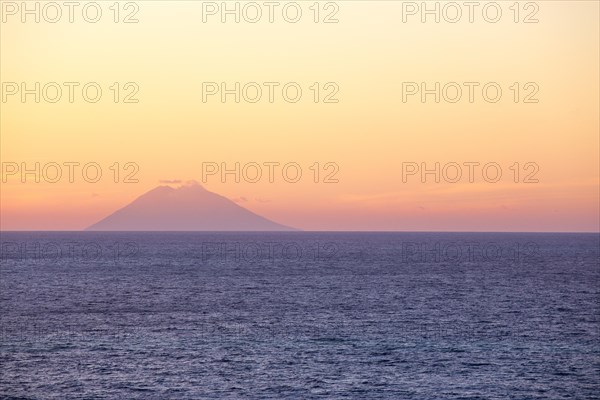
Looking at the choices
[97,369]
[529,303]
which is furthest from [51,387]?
[529,303]

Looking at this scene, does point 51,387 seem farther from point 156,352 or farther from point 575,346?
point 575,346

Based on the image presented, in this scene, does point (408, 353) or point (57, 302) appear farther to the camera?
point (57, 302)

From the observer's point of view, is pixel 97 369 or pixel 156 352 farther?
pixel 156 352

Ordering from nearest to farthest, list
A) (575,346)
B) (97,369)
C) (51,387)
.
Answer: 1. (51,387)
2. (97,369)
3. (575,346)

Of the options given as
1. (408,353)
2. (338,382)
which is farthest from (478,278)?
(338,382)

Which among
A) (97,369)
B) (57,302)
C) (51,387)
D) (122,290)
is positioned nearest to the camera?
(51,387)

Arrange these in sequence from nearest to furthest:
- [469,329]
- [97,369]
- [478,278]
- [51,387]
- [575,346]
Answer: [51,387] → [97,369] → [575,346] → [469,329] → [478,278]

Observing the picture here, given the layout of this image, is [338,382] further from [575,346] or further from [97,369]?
[575,346]

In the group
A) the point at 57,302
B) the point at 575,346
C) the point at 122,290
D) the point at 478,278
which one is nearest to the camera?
the point at 575,346
